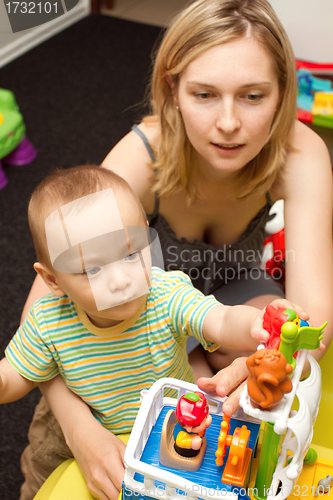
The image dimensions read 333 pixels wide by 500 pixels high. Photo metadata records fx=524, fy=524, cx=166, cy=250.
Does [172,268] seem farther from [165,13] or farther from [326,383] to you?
[165,13]

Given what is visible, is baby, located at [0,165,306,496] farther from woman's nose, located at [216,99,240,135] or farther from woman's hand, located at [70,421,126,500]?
woman's nose, located at [216,99,240,135]

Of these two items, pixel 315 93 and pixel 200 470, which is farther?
pixel 315 93

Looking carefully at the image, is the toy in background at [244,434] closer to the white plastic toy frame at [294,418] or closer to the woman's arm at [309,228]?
the white plastic toy frame at [294,418]

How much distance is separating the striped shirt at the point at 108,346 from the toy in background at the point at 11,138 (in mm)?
1233

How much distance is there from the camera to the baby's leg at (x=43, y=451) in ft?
2.79

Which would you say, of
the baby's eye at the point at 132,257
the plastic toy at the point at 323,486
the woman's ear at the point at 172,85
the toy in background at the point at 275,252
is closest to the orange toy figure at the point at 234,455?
the plastic toy at the point at 323,486

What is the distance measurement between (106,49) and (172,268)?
1983 millimetres

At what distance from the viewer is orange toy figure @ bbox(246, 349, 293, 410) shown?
41 centimetres

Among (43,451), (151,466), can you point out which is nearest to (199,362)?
(43,451)

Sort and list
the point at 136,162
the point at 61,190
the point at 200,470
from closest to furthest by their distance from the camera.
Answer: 1. the point at 200,470
2. the point at 61,190
3. the point at 136,162

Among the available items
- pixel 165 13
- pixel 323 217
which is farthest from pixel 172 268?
pixel 165 13

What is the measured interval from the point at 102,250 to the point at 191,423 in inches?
8.2

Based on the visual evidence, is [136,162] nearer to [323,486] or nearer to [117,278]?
[117,278]

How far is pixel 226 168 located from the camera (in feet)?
2.72
